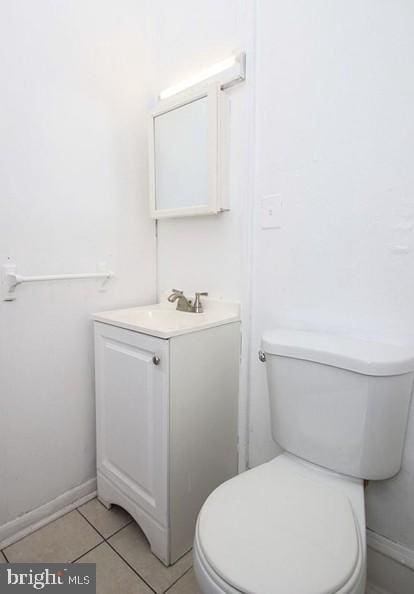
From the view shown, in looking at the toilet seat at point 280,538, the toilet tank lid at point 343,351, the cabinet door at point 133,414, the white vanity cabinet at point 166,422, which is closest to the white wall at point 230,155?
the white vanity cabinet at point 166,422

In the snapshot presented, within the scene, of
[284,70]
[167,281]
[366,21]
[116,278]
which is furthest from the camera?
[167,281]

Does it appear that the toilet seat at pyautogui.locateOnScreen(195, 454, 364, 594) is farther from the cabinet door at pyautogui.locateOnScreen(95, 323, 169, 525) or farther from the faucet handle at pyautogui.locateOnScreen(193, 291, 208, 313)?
the faucet handle at pyautogui.locateOnScreen(193, 291, 208, 313)

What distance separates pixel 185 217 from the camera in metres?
1.47

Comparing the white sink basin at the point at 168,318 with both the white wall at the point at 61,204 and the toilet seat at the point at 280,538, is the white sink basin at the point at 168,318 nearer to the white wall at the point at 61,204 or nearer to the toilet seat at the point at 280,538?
the white wall at the point at 61,204

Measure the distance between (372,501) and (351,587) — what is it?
0.50 meters

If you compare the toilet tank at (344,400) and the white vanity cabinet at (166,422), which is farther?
the white vanity cabinet at (166,422)

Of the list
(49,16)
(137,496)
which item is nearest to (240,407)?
(137,496)

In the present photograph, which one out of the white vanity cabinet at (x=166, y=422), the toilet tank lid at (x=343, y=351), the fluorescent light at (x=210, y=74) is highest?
the fluorescent light at (x=210, y=74)

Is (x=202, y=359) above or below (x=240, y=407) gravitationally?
above

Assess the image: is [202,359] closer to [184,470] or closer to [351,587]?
[184,470]

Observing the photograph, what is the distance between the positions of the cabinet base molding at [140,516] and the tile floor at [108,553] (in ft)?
0.14

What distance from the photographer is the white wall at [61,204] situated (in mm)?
1119

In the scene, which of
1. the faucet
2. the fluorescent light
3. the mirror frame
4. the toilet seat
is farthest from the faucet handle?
the fluorescent light

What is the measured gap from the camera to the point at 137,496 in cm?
117
